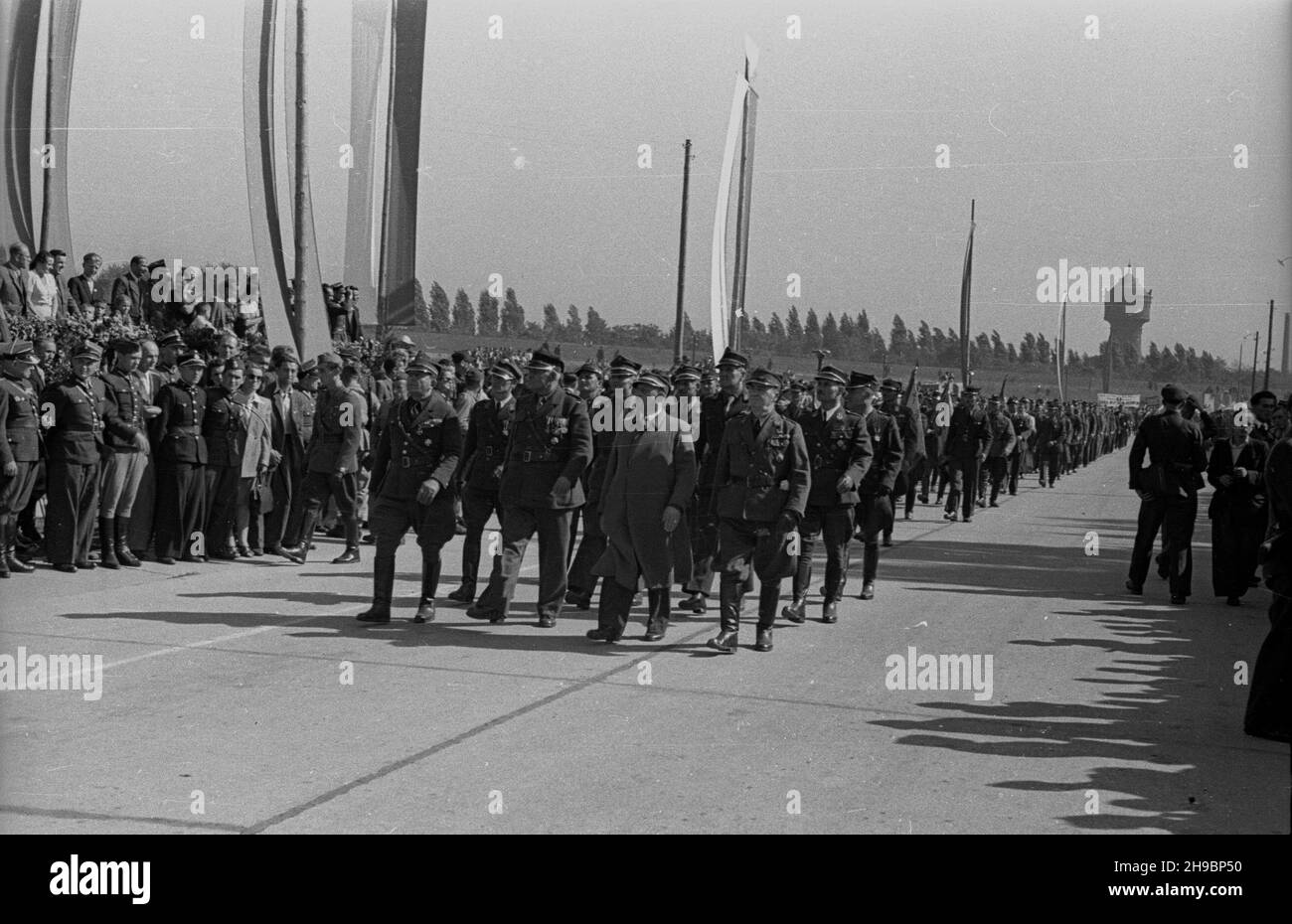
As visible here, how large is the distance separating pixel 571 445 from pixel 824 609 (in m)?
2.49

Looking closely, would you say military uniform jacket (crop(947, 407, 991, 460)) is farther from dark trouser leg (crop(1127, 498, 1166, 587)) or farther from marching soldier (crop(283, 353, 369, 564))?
marching soldier (crop(283, 353, 369, 564))

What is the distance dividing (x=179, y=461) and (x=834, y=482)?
5971 millimetres

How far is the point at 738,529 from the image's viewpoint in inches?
398

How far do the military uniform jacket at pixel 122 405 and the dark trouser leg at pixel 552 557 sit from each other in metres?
4.38

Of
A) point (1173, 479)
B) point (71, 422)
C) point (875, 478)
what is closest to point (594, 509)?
point (875, 478)

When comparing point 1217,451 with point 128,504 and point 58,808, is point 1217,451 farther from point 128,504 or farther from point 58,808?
point 58,808

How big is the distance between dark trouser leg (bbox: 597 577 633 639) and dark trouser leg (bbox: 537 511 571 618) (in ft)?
1.74

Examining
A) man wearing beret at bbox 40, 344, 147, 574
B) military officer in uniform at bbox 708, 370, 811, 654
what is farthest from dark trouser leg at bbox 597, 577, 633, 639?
man wearing beret at bbox 40, 344, 147, 574

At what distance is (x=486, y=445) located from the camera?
1154 centimetres

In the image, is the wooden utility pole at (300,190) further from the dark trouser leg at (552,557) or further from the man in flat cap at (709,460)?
the dark trouser leg at (552,557)

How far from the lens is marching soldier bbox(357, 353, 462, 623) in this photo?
10430mm

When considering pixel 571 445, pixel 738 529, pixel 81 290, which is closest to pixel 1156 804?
pixel 738 529

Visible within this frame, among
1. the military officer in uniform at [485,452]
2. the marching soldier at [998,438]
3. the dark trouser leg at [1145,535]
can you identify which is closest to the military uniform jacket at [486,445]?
the military officer in uniform at [485,452]

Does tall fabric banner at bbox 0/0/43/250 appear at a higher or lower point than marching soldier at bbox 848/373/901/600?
higher
